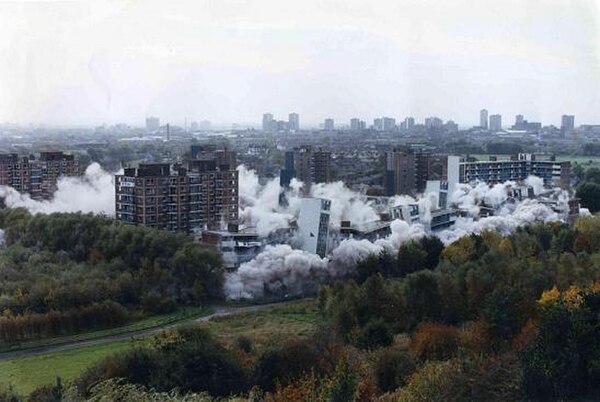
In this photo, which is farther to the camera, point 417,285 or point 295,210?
point 295,210

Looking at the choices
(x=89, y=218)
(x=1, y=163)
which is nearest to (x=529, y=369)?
(x=89, y=218)

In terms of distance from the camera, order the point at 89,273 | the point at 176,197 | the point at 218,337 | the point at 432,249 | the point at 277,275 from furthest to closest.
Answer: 1. the point at 176,197
2. the point at 432,249
3. the point at 277,275
4. the point at 89,273
5. the point at 218,337

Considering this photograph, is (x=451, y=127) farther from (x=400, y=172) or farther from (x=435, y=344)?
(x=435, y=344)

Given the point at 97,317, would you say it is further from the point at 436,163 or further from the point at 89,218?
the point at 436,163

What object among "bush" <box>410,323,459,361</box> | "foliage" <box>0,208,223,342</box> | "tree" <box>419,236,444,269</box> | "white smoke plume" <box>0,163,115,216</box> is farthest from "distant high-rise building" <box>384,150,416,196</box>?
"bush" <box>410,323,459,361</box>

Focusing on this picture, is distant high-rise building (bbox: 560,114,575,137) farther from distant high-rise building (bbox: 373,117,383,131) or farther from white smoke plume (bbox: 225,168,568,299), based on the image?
distant high-rise building (bbox: 373,117,383,131)

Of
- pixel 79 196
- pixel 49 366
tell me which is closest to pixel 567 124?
pixel 79 196

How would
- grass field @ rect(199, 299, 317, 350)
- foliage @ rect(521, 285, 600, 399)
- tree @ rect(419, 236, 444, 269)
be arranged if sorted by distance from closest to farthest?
1. foliage @ rect(521, 285, 600, 399)
2. grass field @ rect(199, 299, 317, 350)
3. tree @ rect(419, 236, 444, 269)
